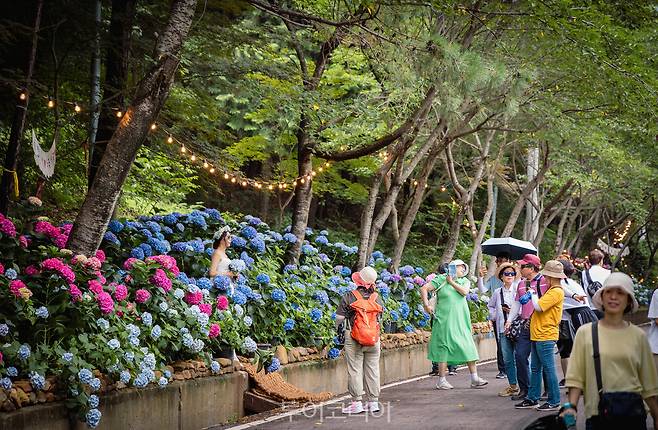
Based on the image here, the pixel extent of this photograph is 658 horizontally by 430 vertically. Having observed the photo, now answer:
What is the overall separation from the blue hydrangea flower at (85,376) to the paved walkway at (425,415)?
2.51 meters

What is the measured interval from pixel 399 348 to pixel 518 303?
4.53 m

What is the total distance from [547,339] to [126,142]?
5.37 meters

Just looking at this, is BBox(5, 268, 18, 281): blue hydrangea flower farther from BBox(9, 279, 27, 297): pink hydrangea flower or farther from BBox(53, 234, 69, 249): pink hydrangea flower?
BBox(53, 234, 69, 249): pink hydrangea flower

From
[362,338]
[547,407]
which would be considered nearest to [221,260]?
[362,338]

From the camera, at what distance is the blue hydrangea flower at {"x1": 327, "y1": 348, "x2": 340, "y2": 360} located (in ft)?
44.7

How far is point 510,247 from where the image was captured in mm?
19078

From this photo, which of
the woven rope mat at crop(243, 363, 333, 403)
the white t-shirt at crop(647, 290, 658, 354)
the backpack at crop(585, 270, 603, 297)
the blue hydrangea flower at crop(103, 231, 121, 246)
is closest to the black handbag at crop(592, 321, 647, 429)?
the white t-shirt at crop(647, 290, 658, 354)

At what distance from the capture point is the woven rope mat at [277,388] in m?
11.6

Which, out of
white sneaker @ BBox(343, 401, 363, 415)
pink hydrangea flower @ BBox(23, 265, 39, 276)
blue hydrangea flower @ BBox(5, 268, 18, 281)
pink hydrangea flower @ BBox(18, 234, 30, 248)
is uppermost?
pink hydrangea flower @ BBox(18, 234, 30, 248)

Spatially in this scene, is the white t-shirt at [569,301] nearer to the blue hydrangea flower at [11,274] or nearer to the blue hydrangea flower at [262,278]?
the blue hydrangea flower at [262,278]

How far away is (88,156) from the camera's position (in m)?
14.2

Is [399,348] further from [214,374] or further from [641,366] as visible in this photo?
[641,366]

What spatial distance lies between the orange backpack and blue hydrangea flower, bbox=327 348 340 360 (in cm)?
241

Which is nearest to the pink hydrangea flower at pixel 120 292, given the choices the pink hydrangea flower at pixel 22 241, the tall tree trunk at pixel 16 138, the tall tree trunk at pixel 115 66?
the pink hydrangea flower at pixel 22 241
